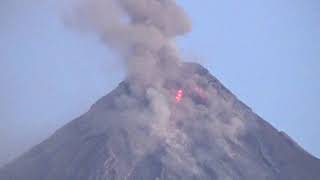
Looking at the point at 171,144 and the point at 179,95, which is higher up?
the point at 179,95

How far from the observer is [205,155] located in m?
76.7

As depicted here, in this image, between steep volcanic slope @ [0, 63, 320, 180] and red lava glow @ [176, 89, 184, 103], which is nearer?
steep volcanic slope @ [0, 63, 320, 180]

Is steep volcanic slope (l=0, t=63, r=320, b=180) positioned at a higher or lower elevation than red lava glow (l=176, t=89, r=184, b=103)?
lower

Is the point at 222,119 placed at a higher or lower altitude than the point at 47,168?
higher

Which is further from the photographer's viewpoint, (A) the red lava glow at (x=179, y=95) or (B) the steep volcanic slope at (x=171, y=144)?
(A) the red lava glow at (x=179, y=95)

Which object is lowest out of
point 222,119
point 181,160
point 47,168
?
Answer: point 47,168

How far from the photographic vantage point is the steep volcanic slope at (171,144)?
7494cm

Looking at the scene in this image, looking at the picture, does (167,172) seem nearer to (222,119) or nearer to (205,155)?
(205,155)

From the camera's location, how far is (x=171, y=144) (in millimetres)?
77375

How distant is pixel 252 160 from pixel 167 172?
289 inches

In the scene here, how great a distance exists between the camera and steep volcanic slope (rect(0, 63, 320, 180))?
7494cm

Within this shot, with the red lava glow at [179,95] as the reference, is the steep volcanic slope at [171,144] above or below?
below

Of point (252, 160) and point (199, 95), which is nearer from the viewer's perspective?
point (252, 160)

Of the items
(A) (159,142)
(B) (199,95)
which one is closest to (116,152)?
(A) (159,142)
